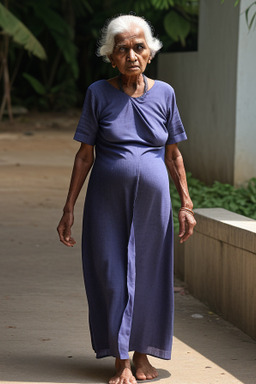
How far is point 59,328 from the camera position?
196 inches

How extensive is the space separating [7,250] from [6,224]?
1.12m

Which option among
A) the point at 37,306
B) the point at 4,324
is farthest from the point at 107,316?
the point at 37,306

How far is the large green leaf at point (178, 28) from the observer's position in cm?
1119

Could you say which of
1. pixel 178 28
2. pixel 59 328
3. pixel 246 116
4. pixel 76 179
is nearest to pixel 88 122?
pixel 76 179

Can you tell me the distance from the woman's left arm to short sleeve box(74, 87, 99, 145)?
41 centimetres

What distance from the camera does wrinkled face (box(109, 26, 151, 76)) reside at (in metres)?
3.81

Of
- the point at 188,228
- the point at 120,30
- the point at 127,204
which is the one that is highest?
the point at 120,30

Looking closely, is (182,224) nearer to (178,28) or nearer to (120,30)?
(120,30)

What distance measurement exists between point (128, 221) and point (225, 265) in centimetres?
150

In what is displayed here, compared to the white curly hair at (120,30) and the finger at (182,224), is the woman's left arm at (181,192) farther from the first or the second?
the white curly hair at (120,30)

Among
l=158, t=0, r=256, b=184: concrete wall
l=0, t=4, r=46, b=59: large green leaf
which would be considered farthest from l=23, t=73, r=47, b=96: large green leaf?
l=158, t=0, r=256, b=184: concrete wall

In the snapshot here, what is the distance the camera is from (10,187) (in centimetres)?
1055

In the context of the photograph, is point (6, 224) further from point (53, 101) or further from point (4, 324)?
point (53, 101)

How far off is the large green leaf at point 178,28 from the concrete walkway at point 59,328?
3.59 meters
